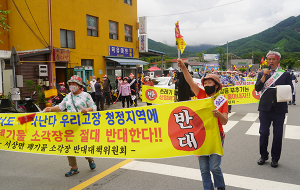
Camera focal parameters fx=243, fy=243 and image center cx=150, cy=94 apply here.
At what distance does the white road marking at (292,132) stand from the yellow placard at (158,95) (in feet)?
16.9

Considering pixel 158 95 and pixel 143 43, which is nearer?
pixel 158 95

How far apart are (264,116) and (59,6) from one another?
589 inches

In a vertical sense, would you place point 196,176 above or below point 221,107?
below

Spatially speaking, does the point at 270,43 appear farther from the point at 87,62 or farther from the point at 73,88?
the point at 73,88

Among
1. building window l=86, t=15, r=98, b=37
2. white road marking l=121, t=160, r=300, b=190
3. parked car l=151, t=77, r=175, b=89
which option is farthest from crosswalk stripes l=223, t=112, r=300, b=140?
building window l=86, t=15, r=98, b=37

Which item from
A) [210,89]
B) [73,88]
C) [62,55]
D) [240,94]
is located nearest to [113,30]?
[62,55]

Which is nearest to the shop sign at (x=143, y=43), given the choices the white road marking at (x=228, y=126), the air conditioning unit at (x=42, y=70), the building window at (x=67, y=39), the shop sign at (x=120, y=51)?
the shop sign at (x=120, y=51)

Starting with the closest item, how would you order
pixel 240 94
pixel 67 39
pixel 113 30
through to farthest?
pixel 240 94 → pixel 67 39 → pixel 113 30

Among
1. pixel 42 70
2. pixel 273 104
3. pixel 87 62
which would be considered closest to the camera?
pixel 273 104

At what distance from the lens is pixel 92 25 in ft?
60.7

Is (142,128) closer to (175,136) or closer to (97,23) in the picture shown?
(175,136)

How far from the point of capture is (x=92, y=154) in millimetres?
4074

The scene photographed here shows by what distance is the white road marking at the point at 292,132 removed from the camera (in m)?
6.99

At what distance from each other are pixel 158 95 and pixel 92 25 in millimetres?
9624
